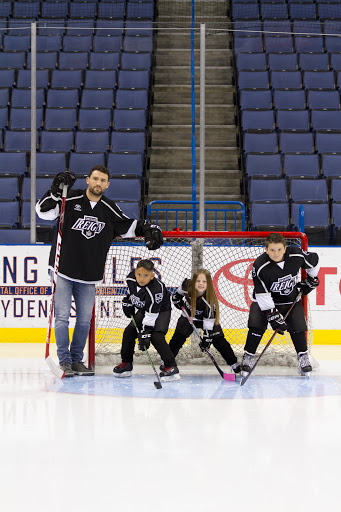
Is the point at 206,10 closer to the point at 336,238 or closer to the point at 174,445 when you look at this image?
the point at 336,238

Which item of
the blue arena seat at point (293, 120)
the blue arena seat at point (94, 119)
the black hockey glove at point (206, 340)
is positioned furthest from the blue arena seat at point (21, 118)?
the black hockey glove at point (206, 340)

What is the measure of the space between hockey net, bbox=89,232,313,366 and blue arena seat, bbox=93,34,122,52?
456 centimetres

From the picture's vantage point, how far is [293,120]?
8555 millimetres

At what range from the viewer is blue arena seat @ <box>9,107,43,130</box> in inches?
332

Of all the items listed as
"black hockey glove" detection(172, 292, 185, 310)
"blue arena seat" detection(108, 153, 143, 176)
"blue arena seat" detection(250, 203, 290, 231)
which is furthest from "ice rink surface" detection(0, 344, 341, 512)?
"blue arena seat" detection(108, 153, 143, 176)

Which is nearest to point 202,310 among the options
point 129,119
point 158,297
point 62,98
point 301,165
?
point 158,297

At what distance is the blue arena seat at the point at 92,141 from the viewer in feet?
26.7

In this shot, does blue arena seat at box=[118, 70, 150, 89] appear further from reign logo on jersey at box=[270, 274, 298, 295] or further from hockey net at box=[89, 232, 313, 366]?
reign logo on jersey at box=[270, 274, 298, 295]

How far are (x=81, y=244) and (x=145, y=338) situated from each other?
71 cm

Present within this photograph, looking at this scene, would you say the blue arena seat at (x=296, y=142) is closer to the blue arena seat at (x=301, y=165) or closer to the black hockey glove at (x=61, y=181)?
the blue arena seat at (x=301, y=165)

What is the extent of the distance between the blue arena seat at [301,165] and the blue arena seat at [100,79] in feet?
8.45

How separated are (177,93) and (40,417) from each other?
6919 millimetres

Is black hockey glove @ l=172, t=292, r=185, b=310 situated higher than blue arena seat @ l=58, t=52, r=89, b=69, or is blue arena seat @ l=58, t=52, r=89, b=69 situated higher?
blue arena seat @ l=58, t=52, r=89, b=69

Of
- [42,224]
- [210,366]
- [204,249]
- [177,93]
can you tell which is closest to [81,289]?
[210,366]
